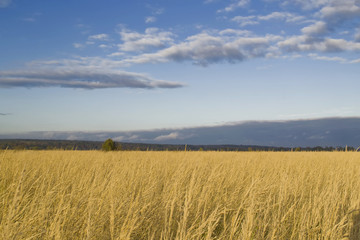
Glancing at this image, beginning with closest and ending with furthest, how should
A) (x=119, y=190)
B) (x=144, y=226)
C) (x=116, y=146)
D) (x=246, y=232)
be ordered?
(x=246, y=232) → (x=144, y=226) → (x=119, y=190) → (x=116, y=146)

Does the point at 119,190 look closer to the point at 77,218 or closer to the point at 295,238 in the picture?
the point at 77,218

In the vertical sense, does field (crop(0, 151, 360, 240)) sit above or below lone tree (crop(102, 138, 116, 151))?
above

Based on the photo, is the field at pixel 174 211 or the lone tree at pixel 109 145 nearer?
the field at pixel 174 211

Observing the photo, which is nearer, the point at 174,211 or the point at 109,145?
the point at 174,211

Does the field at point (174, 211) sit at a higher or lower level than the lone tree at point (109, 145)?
higher

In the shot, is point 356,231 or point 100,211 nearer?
point 100,211

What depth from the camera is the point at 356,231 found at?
415 centimetres

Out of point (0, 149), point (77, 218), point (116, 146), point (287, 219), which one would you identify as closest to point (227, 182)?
point (287, 219)

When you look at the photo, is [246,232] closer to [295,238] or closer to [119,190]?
[295,238]

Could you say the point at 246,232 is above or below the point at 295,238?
above

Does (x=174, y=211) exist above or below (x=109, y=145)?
above

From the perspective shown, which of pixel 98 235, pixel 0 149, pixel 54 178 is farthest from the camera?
pixel 0 149

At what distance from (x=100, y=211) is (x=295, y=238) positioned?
2.51 metres

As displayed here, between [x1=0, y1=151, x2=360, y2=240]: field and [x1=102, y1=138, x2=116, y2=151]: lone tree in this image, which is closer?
[x1=0, y1=151, x2=360, y2=240]: field
